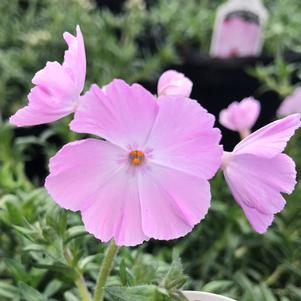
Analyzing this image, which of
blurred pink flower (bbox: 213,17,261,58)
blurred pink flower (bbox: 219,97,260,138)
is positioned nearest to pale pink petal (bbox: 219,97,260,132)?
blurred pink flower (bbox: 219,97,260,138)

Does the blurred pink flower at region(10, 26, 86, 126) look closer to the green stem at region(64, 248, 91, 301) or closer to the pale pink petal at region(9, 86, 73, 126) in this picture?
the pale pink petal at region(9, 86, 73, 126)

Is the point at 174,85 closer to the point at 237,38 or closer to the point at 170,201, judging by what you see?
the point at 170,201

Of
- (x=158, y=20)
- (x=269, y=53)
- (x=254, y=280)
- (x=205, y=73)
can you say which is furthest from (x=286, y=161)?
(x=158, y=20)

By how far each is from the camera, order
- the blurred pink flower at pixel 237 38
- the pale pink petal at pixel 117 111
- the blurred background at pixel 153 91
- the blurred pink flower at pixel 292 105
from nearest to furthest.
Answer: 1. the pale pink petal at pixel 117 111
2. the blurred background at pixel 153 91
3. the blurred pink flower at pixel 292 105
4. the blurred pink flower at pixel 237 38

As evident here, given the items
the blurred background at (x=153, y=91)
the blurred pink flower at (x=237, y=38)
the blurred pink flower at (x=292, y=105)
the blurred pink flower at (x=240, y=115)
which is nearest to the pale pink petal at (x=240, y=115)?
the blurred pink flower at (x=240, y=115)

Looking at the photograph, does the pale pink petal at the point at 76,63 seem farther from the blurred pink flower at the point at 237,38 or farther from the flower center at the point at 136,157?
the blurred pink flower at the point at 237,38

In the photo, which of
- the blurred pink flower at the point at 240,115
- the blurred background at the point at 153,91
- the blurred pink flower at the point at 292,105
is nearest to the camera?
the blurred background at the point at 153,91

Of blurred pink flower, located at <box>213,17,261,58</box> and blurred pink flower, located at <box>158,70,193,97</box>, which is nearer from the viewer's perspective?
blurred pink flower, located at <box>158,70,193,97</box>
